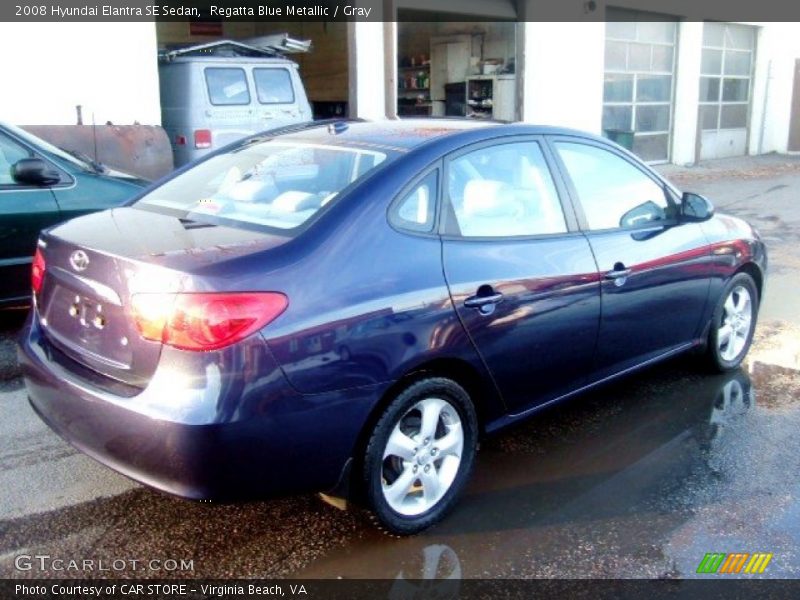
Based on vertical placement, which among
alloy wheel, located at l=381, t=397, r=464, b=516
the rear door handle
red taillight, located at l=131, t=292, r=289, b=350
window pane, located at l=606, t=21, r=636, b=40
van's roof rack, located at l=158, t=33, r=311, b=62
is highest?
window pane, located at l=606, t=21, r=636, b=40

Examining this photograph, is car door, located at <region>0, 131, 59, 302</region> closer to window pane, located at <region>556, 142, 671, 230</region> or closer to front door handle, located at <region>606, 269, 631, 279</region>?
window pane, located at <region>556, 142, 671, 230</region>

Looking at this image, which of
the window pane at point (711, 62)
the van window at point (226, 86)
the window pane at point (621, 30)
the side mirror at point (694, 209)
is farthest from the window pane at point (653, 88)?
the side mirror at point (694, 209)

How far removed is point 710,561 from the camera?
3.14 metres

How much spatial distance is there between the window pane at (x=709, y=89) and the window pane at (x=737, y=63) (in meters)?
0.65

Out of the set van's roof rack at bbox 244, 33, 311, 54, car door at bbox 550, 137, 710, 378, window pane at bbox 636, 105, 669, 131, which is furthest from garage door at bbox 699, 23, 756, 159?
car door at bbox 550, 137, 710, 378

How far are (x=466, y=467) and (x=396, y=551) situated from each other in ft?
1.57

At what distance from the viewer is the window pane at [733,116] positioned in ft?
71.8

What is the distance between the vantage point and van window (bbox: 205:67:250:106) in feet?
37.3

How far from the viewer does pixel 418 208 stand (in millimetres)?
3289

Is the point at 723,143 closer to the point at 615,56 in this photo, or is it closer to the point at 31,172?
the point at 615,56

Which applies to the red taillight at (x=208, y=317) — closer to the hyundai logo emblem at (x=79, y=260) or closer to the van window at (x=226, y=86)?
the hyundai logo emblem at (x=79, y=260)

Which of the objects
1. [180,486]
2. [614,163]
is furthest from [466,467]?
[614,163]

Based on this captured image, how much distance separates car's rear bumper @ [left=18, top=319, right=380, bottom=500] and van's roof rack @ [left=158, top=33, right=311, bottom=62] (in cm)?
990

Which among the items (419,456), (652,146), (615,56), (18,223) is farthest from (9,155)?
(652,146)
